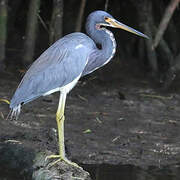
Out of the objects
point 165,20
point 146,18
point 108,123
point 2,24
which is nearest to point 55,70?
point 108,123

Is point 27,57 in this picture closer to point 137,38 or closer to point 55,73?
point 137,38

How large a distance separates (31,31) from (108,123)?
2.49m

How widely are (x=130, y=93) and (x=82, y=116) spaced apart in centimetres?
140

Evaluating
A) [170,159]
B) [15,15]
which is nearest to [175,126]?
[170,159]

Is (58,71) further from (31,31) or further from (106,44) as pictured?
(31,31)

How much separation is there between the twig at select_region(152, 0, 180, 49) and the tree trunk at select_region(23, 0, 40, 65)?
2010 millimetres

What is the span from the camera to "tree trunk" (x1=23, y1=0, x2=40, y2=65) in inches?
420

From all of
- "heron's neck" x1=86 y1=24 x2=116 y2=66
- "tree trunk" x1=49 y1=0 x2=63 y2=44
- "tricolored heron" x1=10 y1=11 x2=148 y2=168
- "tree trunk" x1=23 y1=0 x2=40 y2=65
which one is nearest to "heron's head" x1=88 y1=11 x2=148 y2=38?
"heron's neck" x1=86 y1=24 x2=116 y2=66

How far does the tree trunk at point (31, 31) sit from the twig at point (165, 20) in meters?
2.01

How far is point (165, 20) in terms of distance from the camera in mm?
10781

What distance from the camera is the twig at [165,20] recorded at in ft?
34.7

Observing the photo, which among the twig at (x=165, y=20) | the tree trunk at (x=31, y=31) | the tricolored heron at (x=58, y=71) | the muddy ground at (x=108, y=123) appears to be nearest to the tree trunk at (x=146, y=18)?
the twig at (x=165, y=20)

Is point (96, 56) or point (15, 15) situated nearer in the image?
point (96, 56)

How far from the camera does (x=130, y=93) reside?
34.5 feet
